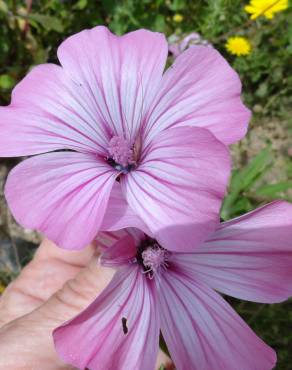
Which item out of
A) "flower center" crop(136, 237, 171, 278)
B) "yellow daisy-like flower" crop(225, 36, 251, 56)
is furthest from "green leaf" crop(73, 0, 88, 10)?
"flower center" crop(136, 237, 171, 278)

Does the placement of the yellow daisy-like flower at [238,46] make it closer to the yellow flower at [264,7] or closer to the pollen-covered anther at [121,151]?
the yellow flower at [264,7]

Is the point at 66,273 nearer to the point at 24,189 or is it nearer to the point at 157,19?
the point at 24,189

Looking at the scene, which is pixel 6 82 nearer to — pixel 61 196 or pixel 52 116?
pixel 52 116

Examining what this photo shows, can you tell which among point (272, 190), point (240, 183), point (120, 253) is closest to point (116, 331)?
point (120, 253)

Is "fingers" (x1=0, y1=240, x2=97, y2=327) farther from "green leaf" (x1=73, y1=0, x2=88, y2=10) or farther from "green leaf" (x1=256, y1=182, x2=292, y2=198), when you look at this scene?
"green leaf" (x1=73, y1=0, x2=88, y2=10)

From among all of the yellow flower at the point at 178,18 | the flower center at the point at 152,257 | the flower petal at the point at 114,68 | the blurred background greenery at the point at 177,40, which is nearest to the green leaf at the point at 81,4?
the blurred background greenery at the point at 177,40

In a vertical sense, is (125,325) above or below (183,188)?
below

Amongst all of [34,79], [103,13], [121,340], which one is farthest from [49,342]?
[103,13]
